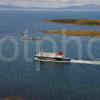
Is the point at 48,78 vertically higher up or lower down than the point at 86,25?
lower down

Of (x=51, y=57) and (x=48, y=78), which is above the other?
(x=51, y=57)

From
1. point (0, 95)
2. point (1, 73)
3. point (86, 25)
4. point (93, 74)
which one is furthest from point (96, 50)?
point (86, 25)

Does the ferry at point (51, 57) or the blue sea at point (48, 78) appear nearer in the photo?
the blue sea at point (48, 78)

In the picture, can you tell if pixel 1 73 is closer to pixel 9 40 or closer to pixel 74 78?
pixel 74 78

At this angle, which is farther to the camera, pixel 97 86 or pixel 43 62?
pixel 43 62

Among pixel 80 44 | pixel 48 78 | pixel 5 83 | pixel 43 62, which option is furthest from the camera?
pixel 80 44

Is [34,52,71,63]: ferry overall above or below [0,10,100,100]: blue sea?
above

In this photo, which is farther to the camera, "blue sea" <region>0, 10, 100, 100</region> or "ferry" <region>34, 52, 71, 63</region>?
"ferry" <region>34, 52, 71, 63</region>

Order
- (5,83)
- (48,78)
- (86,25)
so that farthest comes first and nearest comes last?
(86,25) → (48,78) → (5,83)

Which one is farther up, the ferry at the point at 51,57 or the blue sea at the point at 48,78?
the ferry at the point at 51,57

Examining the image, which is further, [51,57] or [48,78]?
[51,57]
